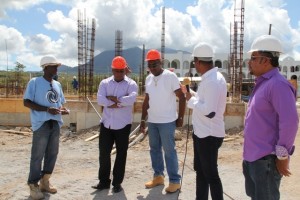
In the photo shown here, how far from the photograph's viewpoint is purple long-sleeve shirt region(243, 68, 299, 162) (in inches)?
99.2

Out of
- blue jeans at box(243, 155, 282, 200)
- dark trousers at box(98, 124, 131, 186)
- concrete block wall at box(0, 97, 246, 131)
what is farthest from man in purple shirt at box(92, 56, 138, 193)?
concrete block wall at box(0, 97, 246, 131)

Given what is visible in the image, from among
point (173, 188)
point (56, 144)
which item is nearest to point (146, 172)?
point (173, 188)

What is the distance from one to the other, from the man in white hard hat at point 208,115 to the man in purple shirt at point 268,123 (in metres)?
0.77

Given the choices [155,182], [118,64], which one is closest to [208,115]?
[118,64]

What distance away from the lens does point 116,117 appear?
492 cm

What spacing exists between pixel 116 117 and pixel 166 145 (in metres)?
0.78

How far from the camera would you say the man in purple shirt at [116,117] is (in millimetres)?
4914

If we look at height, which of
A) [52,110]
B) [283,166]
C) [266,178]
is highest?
[52,110]

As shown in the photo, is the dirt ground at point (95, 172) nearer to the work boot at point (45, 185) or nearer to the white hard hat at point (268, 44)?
the work boot at point (45, 185)

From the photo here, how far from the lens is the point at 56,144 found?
4.84 m

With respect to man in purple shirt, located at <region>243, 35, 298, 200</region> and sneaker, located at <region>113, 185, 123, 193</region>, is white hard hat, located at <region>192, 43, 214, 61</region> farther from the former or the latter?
sneaker, located at <region>113, 185, 123, 193</region>

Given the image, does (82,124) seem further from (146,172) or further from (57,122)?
(57,122)

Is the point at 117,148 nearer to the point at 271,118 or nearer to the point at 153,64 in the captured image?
the point at 153,64

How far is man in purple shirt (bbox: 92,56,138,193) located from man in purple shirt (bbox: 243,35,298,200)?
2400 millimetres
